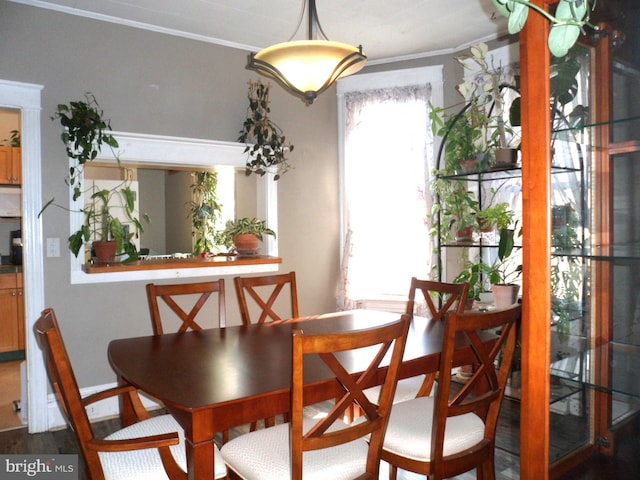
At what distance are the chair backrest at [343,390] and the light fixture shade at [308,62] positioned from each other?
1237 millimetres

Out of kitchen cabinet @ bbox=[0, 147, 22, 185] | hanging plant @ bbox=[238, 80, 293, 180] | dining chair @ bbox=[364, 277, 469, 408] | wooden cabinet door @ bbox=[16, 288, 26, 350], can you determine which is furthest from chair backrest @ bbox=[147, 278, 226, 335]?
kitchen cabinet @ bbox=[0, 147, 22, 185]

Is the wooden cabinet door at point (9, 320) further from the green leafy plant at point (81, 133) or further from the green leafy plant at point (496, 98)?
the green leafy plant at point (496, 98)

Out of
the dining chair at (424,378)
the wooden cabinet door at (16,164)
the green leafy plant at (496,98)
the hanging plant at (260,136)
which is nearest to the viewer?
the dining chair at (424,378)

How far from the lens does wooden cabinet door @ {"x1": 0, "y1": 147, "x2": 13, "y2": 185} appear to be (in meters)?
5.09

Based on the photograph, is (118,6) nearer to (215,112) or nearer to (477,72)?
(215,112)

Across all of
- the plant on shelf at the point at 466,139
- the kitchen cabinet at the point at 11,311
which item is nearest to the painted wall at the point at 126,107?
the plant on shelf at the point at 466,139

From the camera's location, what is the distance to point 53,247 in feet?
10.6

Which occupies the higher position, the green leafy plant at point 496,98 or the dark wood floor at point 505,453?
the green leafy plant at point 496,98

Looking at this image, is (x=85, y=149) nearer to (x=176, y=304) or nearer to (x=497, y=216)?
(x=176, y=304)

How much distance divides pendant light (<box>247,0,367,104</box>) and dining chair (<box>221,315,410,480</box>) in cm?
124

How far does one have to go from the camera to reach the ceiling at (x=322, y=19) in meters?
3.27

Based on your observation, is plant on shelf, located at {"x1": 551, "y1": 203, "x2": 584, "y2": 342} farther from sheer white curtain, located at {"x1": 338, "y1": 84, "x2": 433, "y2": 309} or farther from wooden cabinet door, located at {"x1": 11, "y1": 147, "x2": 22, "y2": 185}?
wooden cabinet door, located at {"x1": 11, "y1": 147, "x2": 22, "y2": 185}

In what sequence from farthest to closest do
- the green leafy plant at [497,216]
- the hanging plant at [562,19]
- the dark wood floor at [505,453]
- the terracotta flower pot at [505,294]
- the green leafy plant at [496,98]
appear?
the green leafy plant at [497,216] < the terracotta flower pot at [505,294] < the green leafy plant at [496,98] < the dark wood floor at [505,453] < the hanging plant at [562,19]

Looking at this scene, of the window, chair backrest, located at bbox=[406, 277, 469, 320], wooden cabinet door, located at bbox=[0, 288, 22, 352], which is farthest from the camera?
wooden cabinet door, located at bbox=[0, 288, 22, 352]
